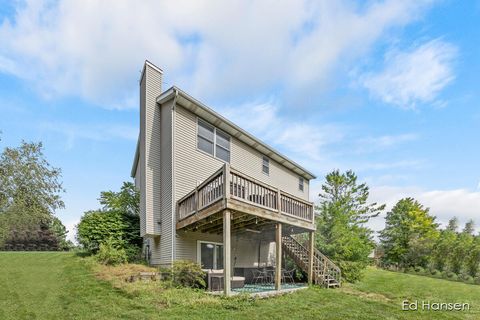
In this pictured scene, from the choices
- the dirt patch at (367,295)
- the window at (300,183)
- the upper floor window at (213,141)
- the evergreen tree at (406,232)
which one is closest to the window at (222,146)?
the upper floor window at (213,141)

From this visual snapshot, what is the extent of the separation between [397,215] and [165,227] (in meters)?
29.8

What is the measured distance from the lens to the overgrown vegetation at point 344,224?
16.7 m

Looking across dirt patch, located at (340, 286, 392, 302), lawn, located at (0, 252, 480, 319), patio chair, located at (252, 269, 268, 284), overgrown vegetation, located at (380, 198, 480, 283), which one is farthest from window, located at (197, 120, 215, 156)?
overgrown vegetation, located at (380, 198, 480, 283)

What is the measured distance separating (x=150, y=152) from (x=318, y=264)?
329 inches

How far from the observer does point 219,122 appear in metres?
14.0

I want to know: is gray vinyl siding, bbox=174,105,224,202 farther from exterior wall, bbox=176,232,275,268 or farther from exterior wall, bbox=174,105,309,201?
exterior wall, bbox=176,232,275,268

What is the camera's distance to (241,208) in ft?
31.4

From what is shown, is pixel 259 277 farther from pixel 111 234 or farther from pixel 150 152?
pixel 150 152

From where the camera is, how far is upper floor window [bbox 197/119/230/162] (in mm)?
13570

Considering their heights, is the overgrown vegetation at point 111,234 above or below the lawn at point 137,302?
above

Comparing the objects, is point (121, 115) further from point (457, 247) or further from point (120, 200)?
point (457, 247)

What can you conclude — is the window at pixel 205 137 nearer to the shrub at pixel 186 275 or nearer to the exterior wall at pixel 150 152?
the exterior wall at pixel 150 152

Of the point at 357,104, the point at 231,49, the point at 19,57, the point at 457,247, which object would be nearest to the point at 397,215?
the point at 457,247

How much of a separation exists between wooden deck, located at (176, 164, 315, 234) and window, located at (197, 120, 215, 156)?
2.68m
